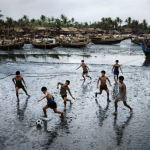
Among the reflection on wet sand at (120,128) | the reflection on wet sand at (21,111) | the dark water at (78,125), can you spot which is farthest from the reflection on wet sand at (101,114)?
the reflection on wet sand at (21,111)

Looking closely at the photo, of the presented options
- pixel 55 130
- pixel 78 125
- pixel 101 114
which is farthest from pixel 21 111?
pixel 101 114

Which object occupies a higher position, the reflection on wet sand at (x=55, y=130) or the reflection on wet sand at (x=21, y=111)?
the reflection on wet sand at (x=21, y=111)

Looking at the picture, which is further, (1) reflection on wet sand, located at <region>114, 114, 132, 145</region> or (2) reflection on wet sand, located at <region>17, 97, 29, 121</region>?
(2) reflection on wet sand, located at <region>17, 97, 29, 121</region>

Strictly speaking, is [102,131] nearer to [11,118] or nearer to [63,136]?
[63,136]

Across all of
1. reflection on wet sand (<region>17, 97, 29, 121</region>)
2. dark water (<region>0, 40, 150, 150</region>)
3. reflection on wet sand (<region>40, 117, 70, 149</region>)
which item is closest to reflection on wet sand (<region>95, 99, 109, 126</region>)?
dark water (<region>0, 40, 150, 150</region>)

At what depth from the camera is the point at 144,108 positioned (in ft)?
25.6

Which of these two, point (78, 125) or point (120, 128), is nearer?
point (120, 128)

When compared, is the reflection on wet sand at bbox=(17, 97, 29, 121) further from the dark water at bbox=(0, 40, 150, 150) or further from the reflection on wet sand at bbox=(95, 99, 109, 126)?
the reflection on wet sand at bbox=(95, 99, 109, 126)

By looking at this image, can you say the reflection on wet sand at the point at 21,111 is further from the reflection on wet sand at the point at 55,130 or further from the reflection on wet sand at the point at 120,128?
the reflection on wet sand at the point at 120,128

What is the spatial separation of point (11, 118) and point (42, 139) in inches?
78.4

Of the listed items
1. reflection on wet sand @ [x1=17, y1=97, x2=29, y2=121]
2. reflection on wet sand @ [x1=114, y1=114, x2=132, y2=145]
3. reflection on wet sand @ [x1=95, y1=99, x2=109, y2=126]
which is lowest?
reflection on wet sand @ [x1=114, y1=114, x2=132, y2=145]

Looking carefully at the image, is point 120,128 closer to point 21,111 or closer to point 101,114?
point 101,114

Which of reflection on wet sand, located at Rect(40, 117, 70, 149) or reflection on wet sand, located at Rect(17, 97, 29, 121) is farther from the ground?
reflection on wet sand, located at Rect(17, 97, 29, 121)

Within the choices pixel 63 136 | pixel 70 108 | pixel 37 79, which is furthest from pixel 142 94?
pixel 37 79
